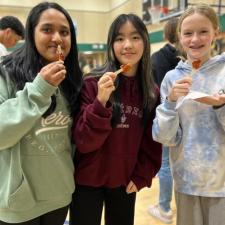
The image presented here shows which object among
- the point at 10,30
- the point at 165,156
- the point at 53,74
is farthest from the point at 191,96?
the point at 10,30

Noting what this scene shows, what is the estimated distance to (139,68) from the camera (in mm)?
1563

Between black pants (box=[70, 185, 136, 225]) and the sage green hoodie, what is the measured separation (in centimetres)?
11

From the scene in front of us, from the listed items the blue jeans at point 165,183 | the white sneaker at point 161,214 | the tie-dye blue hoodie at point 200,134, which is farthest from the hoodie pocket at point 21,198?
the white sneaker at point 161,214

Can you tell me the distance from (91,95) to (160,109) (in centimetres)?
34

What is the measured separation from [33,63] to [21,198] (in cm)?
57

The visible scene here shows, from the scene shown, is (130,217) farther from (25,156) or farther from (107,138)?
(25,156)

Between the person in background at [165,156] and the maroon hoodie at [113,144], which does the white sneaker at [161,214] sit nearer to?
the person in background at [165,156]

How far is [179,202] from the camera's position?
1.48 metres

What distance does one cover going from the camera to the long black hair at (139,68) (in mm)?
1453

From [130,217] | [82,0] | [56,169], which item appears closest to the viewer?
[56,169]

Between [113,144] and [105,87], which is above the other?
[105,87]

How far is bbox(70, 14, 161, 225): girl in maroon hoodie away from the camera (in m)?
1.41

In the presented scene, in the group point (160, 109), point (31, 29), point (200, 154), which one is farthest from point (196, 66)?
point (31, 29)

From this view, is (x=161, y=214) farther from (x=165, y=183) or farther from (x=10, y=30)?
(x=10, y=30)
